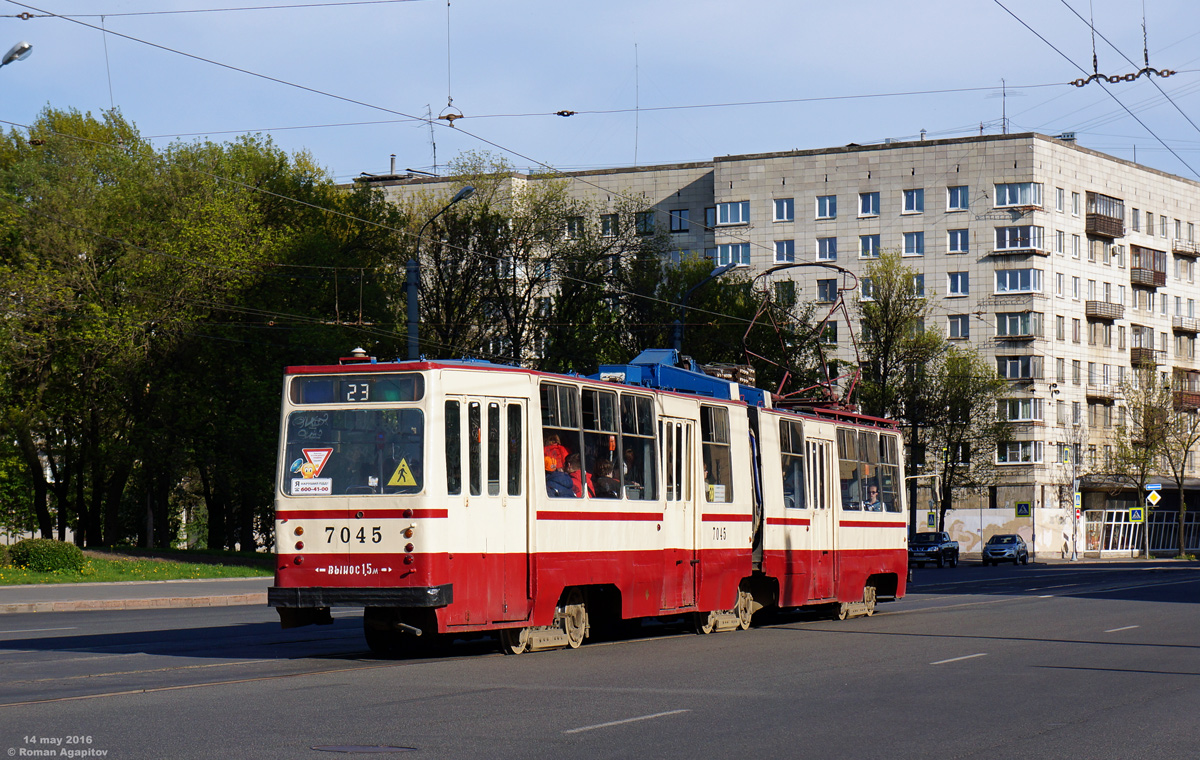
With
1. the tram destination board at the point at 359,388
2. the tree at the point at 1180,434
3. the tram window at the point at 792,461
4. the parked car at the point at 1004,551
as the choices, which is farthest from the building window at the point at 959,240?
the tram destination board at the point at 359,388

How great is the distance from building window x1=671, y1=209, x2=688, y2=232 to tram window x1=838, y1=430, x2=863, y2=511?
67526 mm

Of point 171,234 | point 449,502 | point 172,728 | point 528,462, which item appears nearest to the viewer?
point 172,728

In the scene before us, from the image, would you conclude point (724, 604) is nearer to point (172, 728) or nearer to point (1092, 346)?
point (172, 728)

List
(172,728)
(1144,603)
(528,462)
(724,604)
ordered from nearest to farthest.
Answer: (172,728), (528,462), (724,604), (1144,603)

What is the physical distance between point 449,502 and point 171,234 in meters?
34.3

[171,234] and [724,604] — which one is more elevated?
[171,234]

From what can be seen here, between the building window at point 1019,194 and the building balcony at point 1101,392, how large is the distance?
1252 centimetres

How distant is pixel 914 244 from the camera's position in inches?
3364

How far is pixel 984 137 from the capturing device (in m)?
83.3

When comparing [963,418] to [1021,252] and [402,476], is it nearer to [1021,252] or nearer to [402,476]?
[1021,252]

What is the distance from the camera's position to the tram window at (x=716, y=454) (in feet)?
62.1

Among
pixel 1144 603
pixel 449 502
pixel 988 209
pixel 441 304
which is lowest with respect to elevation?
pixel 1144 603

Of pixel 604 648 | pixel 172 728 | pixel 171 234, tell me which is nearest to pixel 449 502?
pixel 604 648

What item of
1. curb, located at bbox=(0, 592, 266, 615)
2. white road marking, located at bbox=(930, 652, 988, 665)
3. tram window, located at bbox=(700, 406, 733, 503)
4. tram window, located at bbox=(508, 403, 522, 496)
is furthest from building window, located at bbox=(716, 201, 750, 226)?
tram window, located at bbox=(508, 403, 522, 496)
